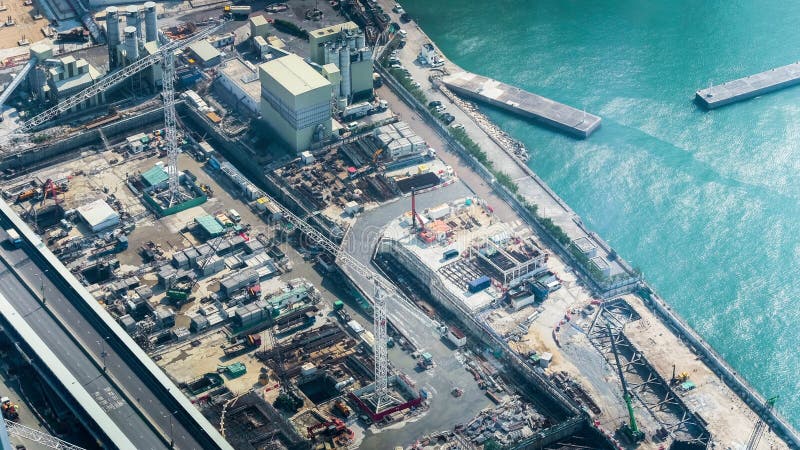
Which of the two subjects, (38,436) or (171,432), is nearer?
(38,436)

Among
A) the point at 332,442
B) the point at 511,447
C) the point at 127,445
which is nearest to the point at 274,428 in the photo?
the point at 332,442

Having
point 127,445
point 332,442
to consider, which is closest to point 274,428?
point 332,442

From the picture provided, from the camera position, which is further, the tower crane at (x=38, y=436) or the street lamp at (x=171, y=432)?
the street lamp at (x=171, y=432)

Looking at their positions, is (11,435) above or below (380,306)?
below

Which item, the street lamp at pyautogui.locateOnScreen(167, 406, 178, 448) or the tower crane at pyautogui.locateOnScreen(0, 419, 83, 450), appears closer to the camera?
the tower crane at pyautogui.locateOnScreen(0, 419, 83, 450)

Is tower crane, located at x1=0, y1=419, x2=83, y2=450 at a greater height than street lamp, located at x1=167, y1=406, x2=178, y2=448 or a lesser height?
lesser

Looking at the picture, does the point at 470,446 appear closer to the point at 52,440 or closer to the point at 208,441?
the point at 208,441

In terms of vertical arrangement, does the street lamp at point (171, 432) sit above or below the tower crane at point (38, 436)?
above

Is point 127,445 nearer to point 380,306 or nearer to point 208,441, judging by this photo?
point 208,441

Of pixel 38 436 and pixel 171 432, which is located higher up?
pixel 171 432
